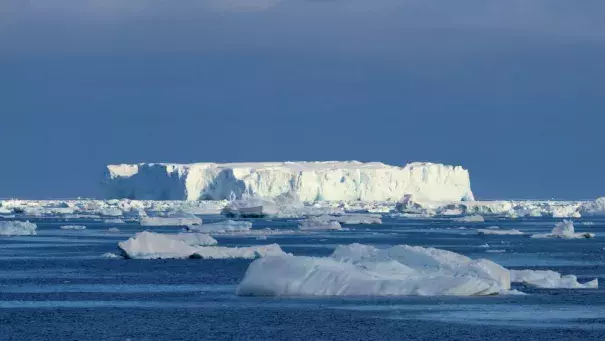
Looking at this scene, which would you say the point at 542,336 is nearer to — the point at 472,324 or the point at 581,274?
the point at 472,324

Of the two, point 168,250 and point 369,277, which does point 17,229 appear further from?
point 369,277

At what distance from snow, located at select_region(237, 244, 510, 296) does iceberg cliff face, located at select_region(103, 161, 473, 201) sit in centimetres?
5536

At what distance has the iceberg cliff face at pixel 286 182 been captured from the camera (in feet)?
251

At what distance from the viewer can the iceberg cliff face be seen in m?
76.4

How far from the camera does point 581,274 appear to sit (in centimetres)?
2372

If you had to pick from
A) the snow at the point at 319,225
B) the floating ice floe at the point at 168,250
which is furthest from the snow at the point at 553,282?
the snow at the point at 319,225

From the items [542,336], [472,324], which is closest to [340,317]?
[472,324]

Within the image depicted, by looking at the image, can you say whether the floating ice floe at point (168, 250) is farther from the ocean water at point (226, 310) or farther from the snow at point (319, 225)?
the snow at point (319, 225)

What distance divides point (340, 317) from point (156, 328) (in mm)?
2487

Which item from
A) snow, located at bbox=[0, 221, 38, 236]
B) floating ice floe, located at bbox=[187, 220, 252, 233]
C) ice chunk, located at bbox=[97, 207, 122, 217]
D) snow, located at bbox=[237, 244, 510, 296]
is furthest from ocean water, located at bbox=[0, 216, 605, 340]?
ice chunk, located at bbox=[97, 207, 122, 217]

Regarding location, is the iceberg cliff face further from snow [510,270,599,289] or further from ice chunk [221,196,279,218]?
snow [510,270,599,289]

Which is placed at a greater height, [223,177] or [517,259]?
[223,177]

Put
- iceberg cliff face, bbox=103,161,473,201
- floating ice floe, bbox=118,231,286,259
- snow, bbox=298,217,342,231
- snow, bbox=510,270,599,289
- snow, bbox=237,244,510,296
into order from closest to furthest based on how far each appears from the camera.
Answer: snow, bbox=237,244,510,296, snow, bbox=510,270,599,289, floating ice floe, bbox=118,231,286,259, snow, bbox=298,217,342,231, iceberg cliff face, bbox=103,161,473,201

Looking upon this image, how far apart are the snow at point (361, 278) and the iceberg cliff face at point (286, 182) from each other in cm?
5536
